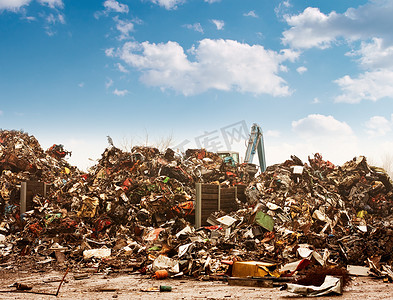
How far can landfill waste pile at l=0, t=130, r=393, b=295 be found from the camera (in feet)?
25.5

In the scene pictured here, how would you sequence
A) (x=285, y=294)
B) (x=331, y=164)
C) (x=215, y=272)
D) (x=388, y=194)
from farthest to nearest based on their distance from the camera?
(x=331, y=164) → (x=388, y=194) → (x=215, y=272) → (x=285, y=294)

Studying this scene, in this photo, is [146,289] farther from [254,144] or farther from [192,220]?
[254,144]

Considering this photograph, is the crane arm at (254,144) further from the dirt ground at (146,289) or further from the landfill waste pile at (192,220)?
the dirt ground at (146,289)

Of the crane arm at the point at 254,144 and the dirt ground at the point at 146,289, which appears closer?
the dirt ground at the point at 146,289

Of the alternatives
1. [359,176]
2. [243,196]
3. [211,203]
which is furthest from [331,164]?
[211,203]

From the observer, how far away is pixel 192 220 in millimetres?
11047

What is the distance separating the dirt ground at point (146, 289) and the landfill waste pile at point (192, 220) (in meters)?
0.31

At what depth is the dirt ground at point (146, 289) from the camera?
5523mm

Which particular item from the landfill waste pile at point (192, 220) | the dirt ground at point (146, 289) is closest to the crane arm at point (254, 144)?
the landfill waste pile at point (192, 220)

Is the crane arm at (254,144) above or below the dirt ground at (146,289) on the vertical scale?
above

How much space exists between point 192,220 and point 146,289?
16.4 feet

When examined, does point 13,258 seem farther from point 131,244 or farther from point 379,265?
point 379,265

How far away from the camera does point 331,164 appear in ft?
45.6

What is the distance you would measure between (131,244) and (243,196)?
4.30 metres
